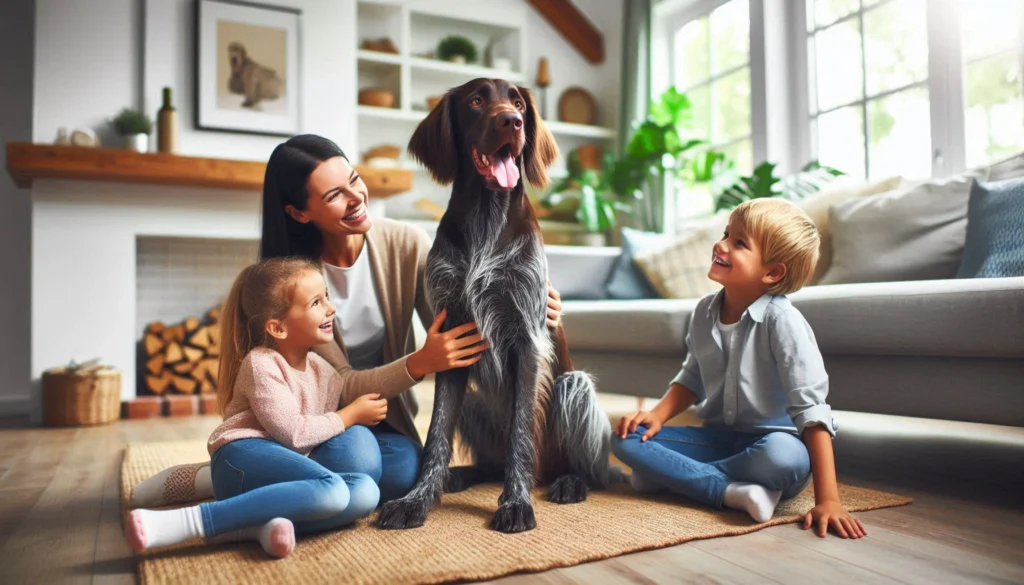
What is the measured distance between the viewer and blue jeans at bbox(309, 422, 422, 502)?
4.88ft

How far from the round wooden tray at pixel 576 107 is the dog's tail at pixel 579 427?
406cm

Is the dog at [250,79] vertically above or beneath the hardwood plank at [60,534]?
above

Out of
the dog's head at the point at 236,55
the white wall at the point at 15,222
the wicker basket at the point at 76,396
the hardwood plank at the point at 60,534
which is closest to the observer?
the hardwood plank at the point at 60,534

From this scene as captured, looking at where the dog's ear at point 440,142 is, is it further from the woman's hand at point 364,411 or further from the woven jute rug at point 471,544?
the woven jute rug at point 471,544

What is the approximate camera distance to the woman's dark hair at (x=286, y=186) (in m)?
1.66

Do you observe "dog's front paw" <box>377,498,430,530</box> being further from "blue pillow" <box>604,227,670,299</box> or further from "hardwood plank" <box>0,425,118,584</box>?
"blue pillow" <box>604,227,670,299</box>

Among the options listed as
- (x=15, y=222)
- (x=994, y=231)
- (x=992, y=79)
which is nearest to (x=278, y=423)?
(x=994, y=231)

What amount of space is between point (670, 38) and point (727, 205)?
1.96 m

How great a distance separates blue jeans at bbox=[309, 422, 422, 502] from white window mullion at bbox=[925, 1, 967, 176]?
9.29 feet

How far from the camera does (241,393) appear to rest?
1463mm

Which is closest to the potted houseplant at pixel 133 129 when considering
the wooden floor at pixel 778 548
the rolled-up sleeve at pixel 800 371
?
the wooden floor at pixel 778 548

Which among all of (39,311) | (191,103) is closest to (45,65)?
(191,103)

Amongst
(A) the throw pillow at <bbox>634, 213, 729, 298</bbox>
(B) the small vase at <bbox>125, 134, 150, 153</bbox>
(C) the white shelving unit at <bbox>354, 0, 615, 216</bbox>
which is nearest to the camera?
(A) the throw pillow at <bbox>634, 213, 729, 298</bbox>

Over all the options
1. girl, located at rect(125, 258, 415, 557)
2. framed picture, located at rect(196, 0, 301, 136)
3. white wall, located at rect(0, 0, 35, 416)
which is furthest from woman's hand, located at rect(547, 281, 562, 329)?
white wall, located at rect(0, 0, 35, 416)
